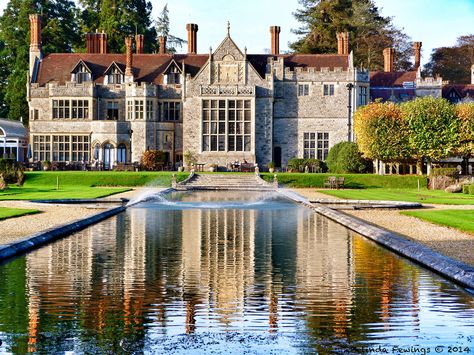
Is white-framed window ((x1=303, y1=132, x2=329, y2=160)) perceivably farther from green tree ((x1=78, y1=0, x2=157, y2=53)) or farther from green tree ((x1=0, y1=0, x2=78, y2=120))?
green tree ((x1=0, y1=0, x2=78, y2=120))

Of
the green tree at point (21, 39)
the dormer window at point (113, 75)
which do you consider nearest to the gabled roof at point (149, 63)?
the dormer window at point (113, 75)

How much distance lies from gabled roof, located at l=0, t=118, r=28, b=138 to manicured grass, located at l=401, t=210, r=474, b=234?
4414cm

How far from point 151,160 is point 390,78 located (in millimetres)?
20650

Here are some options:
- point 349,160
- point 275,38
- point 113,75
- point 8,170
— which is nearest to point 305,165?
point 349,160

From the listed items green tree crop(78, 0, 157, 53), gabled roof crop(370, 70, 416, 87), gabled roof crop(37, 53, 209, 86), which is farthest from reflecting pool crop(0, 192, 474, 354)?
green tree crop(78, 0, 157, 53)

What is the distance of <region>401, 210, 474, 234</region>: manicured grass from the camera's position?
71.6ft

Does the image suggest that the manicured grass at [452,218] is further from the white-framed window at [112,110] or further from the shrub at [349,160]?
the white-framed window at [112,110]

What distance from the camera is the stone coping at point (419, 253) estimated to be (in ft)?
43.2

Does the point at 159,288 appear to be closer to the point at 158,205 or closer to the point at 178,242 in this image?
the point at 178,242

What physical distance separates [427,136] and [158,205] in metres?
26.6

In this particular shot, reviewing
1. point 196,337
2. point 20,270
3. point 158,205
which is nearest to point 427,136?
point 158,205

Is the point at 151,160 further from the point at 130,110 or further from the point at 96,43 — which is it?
the point at 96,43

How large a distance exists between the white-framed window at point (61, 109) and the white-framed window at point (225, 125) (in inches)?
392

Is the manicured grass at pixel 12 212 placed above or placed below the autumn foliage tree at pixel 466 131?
below
